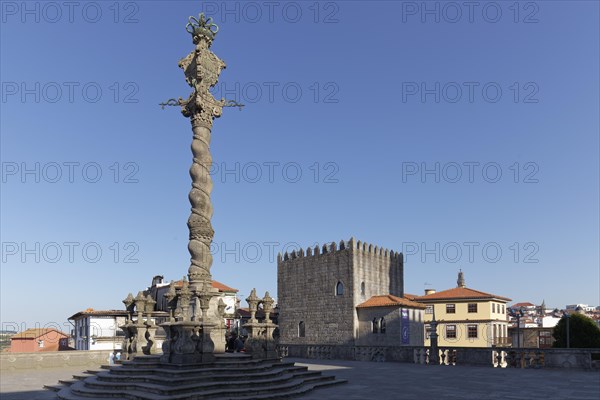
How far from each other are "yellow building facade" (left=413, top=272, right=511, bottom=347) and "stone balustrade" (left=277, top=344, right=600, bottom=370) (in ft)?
96.0

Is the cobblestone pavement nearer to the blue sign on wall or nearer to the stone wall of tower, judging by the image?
the blue sign on wall

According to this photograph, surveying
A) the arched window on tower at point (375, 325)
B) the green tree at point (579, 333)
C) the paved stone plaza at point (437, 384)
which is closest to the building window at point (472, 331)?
the arched window on tower at point (375, 325)

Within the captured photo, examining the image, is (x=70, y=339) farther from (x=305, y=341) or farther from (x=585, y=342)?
(x=585, y=342)

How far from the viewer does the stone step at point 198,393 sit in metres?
13.9

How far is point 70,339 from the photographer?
2571 inches

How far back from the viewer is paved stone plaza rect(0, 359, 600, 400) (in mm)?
15383

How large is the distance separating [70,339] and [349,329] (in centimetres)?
3888

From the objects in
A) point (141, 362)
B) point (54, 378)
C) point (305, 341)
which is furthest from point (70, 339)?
point (141, 362)

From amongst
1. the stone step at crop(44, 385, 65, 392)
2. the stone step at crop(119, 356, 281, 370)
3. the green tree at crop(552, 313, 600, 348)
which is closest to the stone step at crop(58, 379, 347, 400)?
the stone step at crop(44, 385, 65, 392)

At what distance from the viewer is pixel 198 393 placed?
1413 cm

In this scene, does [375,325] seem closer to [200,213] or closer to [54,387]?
[200,213]

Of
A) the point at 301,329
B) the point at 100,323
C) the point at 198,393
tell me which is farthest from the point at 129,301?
the point at 100,323

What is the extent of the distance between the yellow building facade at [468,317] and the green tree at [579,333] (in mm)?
27417

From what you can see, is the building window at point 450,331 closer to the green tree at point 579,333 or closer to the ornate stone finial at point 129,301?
the green tree at point 579,333
